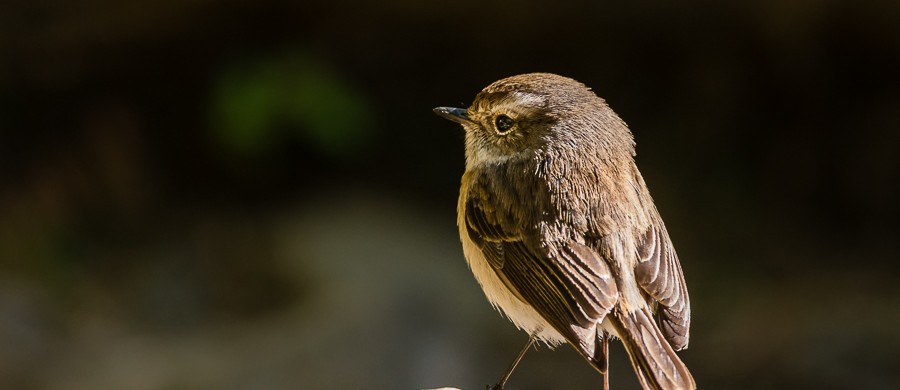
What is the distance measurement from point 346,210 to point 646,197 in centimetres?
293

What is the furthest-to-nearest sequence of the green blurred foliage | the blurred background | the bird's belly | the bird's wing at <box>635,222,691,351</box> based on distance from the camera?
1. the green blurred foliage
2. the blurred background
3. the bird's belly
4. the bird's wing at <box>635,222,691,351</box>

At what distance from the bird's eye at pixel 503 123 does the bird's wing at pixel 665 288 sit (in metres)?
0.63

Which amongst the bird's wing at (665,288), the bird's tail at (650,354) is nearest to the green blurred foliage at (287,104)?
the bird's wing at (665,288)

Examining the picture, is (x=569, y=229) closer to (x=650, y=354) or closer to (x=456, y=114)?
(x=650, y=354)

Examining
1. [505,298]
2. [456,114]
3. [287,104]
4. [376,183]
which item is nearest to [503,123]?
[456,114]

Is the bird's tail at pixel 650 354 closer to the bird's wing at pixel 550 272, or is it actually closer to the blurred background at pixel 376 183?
the bird's wing at pixel 550 272

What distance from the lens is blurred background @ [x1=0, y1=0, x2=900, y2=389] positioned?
6.36m

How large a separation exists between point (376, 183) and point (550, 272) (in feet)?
10.3

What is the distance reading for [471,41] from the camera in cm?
671

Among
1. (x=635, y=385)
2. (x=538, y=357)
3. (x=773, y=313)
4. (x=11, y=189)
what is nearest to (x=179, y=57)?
(x=11, y=189)

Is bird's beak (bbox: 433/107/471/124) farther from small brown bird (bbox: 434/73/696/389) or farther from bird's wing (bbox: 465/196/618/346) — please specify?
bird's wing (bbox: 465/196/618/346)

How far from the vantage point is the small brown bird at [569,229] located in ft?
12.9

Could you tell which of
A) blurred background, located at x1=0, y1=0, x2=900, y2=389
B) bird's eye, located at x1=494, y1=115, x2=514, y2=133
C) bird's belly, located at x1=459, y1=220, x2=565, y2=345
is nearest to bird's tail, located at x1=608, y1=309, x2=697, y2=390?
bird's belly, located at x1=459, y1=220, x2=565, y2=345

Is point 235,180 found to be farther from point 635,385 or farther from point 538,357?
point 635,385
